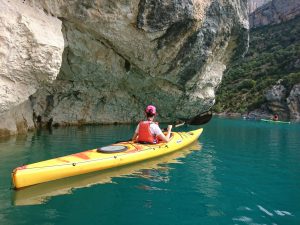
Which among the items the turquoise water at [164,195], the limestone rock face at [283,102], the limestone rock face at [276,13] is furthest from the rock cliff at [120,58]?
the limestone rock face at [276,13]

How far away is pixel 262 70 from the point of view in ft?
189

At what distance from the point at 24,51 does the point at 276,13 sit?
259 ft

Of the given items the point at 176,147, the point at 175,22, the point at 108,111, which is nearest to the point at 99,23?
the point at 175,22

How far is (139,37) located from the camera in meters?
14.3

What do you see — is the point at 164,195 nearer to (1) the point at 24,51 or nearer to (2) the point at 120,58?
(1) the point at 24,51

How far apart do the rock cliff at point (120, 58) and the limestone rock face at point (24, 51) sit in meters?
0.03

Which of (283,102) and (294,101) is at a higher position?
(294,101)

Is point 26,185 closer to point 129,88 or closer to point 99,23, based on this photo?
point 99,23

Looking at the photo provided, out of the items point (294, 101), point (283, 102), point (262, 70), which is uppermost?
point (262, 70)

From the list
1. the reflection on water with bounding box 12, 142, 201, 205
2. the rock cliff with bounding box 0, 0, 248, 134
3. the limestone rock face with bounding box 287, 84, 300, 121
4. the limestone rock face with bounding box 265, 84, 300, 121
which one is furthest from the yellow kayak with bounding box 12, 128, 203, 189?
the limestone rock face with bounding box 287, 84, 300, 121

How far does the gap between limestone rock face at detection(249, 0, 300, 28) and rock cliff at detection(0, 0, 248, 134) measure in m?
60.1

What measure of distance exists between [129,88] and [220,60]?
248 inches

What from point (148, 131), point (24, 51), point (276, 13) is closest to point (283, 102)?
point (148, 131)

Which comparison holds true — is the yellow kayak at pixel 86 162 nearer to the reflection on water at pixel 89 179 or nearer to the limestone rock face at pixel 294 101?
the reflection on water at pixel 89 179
